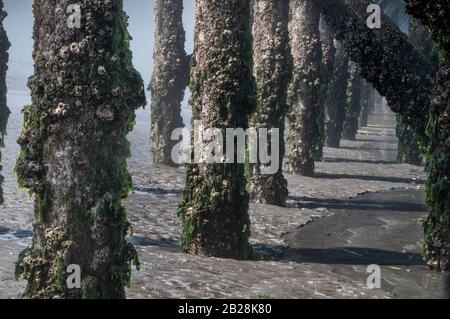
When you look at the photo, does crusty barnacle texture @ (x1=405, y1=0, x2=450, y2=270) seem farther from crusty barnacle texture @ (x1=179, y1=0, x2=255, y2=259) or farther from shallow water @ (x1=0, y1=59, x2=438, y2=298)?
crusty barnacle texture @ (x1=179, y1=0, x2=255, y2=259)

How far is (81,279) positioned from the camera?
331 inches

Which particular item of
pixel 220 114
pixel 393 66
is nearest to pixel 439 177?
pixel 220 114

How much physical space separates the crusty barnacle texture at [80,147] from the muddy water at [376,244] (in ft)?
15.9

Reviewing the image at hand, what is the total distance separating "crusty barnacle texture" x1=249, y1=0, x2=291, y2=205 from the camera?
18891 mm

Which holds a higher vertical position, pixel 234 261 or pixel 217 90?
pixel 217 90

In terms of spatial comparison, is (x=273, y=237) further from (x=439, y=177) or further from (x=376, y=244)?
(x=439, y=177)

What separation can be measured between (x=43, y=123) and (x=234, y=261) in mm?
5547

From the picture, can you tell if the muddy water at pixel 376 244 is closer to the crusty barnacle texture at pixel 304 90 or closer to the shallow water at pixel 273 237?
the shallow water at pixel 273 237

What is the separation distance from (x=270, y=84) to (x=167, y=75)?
21.8 feet

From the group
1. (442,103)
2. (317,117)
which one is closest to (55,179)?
(442,103)

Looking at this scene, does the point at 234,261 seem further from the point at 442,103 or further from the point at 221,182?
the point at 442,103

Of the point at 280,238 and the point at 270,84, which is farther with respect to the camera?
the point at 270,84

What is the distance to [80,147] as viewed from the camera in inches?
327

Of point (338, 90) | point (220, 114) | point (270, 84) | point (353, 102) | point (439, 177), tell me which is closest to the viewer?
point (439, 177)
